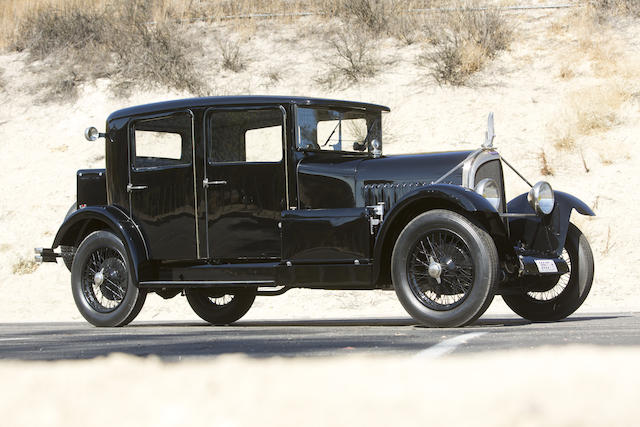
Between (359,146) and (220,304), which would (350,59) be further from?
(359,146)

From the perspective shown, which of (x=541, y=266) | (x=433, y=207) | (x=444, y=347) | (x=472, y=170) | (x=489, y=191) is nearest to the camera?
(x=444, y=347)

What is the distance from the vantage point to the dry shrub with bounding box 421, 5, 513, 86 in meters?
21.8

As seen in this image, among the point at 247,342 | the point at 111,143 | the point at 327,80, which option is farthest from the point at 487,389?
the point at 327,80

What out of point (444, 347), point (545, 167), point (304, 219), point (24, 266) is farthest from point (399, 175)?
point (24, 266)

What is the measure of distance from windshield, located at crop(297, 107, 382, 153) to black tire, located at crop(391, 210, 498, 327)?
156cm

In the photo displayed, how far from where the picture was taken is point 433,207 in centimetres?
806

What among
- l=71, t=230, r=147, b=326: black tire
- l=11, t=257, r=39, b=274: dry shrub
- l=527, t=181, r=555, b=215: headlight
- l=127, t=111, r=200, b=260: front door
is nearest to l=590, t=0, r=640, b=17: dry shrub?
l=11, t=257, r=39, b=274: dry shrub

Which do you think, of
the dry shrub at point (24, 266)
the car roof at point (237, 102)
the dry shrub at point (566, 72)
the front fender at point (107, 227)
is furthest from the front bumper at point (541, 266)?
the dry shrub at point (566, 72)

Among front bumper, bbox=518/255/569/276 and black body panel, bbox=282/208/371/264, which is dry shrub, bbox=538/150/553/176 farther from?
black body panel, bbox=282/208/371/264

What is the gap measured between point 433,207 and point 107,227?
3.67m

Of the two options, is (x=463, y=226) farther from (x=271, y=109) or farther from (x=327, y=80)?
(x=327, y=80)

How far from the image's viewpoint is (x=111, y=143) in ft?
33.5

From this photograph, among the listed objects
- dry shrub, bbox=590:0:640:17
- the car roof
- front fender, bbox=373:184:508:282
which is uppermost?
dry shrub, bbox=590:0:640:17

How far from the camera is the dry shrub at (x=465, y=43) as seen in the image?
21.8 m
